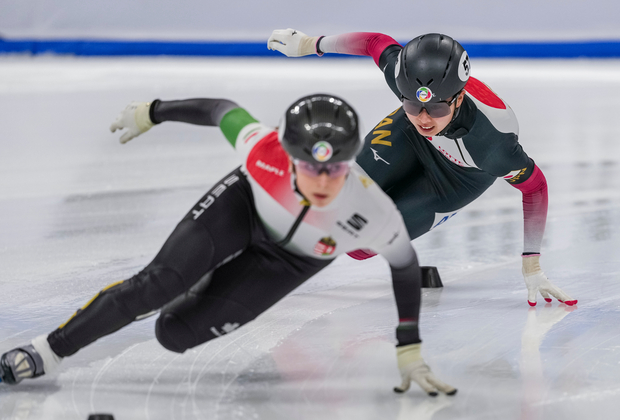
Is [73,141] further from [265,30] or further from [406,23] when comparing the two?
[406,23]

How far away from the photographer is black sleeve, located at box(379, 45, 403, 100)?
10.1ft

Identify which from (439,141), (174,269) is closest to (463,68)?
(439,141)

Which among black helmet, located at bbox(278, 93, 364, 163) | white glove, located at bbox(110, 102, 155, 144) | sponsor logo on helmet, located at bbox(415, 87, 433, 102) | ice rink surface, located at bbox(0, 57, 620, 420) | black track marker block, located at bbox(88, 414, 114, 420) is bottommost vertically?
ice rink surface, located at bbox(0, 57, 620, 420)

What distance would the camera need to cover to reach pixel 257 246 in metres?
2.35

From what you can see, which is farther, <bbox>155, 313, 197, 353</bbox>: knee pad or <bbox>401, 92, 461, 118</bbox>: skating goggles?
<bbox>401, 92, 461, 118</bbox>: skating goggles

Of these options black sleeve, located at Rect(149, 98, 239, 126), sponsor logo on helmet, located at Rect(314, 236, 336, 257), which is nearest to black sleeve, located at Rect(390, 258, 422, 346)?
sponsor logo on helmet, located at Rect(314, 236, 336, 257)

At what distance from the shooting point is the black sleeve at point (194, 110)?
2.38 m

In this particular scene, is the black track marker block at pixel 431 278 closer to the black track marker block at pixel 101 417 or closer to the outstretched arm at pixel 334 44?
the outstretched arm at pixel 334 44

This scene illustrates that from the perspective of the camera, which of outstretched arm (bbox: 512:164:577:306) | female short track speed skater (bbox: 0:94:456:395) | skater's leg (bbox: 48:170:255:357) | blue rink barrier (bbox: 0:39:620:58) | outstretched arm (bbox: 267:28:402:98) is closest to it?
female short track speed skater (bbox: 0:94:456:395)

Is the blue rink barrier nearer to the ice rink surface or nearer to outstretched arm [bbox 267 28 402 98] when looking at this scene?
the ice rink surface

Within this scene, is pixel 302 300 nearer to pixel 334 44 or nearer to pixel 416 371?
pixel 416 371

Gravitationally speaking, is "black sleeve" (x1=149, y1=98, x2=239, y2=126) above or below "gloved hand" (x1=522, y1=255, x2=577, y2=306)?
above

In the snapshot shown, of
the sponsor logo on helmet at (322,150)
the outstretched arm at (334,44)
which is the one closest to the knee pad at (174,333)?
the sponsor logo on helmet at (322,150)

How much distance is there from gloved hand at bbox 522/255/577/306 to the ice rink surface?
0.13 ft
